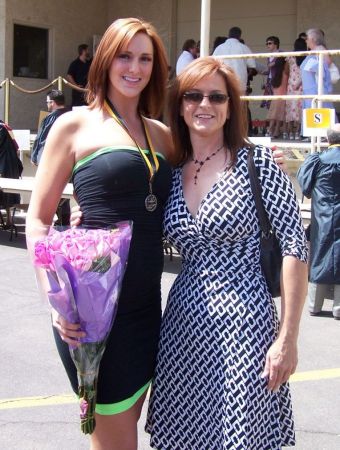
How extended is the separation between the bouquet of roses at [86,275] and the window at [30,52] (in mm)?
15211

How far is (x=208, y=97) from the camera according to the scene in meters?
2.55

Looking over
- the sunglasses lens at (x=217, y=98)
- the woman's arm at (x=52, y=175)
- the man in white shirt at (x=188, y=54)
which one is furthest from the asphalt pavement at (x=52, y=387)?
the man in white shirt at (x=188, y=54)

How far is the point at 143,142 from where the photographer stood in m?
2.60

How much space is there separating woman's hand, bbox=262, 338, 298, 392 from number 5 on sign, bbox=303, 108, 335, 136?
247 inches

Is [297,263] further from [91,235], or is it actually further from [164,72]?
[164,72]

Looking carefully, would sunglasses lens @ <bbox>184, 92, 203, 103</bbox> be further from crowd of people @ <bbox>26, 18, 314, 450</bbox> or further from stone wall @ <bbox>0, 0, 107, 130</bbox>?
stone wall @ <bbox>0, 0, 107, 130</bbox>

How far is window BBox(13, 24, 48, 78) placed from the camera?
16.6 meters

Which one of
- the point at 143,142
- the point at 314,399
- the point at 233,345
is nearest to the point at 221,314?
the point at 233,345

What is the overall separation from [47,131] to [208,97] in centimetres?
753

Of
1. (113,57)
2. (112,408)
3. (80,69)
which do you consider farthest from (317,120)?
(80,69)

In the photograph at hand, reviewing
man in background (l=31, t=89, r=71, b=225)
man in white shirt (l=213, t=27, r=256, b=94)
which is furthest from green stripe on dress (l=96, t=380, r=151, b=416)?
man in white shirt (l=213, t=27, r=256, b=94)

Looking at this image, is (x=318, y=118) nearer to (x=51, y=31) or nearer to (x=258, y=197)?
(x=258, y=197)

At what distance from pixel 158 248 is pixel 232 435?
696 millimetres

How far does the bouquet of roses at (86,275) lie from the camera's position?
217 centimetres
